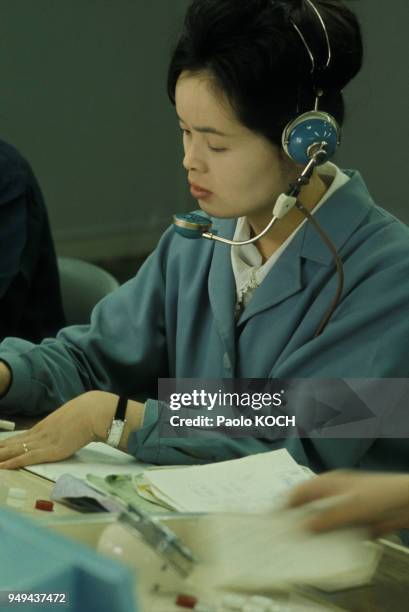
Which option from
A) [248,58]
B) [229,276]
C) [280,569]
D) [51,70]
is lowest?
[51,70]

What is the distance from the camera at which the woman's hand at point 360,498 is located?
0.65m

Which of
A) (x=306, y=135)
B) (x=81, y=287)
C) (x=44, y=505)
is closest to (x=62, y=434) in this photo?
(x=44, y=505)

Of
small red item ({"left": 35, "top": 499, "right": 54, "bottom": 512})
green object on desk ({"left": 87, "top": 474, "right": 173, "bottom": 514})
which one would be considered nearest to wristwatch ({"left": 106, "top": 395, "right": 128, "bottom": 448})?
green object on desk ({"left": 87, "top": 474, "right": 173, "bottom": 514})

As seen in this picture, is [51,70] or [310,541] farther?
[51,70]

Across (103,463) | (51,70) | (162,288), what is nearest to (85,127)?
(51,70)

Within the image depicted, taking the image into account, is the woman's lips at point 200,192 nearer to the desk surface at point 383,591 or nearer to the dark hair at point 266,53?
the dark hair at point 266,53

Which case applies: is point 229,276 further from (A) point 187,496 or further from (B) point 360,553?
(B) point 360,553

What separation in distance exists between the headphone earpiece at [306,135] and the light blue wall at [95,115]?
196cm

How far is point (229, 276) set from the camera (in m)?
1.37

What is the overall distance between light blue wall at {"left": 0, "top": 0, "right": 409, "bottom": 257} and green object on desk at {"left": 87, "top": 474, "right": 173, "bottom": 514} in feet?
7.22

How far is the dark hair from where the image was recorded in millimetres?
1212

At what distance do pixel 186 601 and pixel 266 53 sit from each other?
2.37 ft

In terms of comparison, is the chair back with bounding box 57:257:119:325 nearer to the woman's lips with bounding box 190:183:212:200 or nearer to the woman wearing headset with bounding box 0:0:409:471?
the woman wearing headset with bounding box 0:0:409:471

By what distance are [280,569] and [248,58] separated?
722 mm
